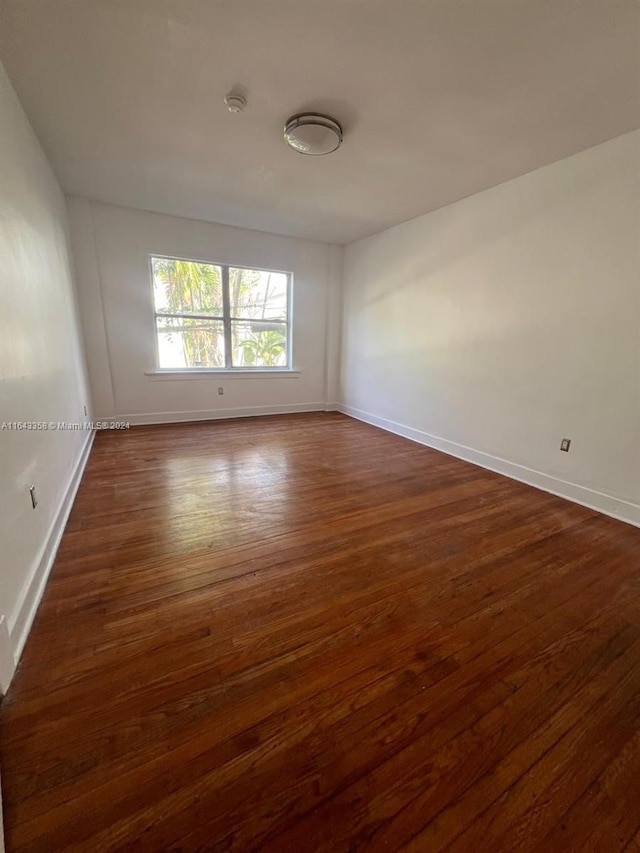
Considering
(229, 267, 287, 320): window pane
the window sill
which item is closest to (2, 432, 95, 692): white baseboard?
the window sill

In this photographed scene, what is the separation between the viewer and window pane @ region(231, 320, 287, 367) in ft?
15.9

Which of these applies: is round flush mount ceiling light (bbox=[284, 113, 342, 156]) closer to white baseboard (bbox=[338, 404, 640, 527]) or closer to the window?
the window

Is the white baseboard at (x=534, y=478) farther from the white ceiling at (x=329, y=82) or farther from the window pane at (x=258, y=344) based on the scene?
the white ceiling at (x=329, y=82)

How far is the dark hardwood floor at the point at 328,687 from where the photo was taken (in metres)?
0.88

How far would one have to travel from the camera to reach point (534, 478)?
9.61 feet

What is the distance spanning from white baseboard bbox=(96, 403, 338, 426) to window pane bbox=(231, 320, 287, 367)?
645 millimetres

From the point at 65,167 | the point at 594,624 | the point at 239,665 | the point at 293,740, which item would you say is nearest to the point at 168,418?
the point at 65,167

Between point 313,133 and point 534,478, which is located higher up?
point 313,133

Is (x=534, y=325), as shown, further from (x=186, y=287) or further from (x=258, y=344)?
(x=186, y=287)

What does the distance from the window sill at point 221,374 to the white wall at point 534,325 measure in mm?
1711

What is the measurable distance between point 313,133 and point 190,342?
3.01 metres

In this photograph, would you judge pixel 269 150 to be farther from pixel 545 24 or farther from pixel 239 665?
pixel 239 665

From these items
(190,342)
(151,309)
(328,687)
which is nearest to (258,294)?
(190,342)

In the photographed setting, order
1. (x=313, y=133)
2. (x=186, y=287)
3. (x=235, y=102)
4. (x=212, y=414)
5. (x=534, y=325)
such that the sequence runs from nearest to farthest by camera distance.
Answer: (x=235, y=102)
(x=313, y=133)
(x=534, y=325)
(x=186, y=287)
(x=212, y=414)
